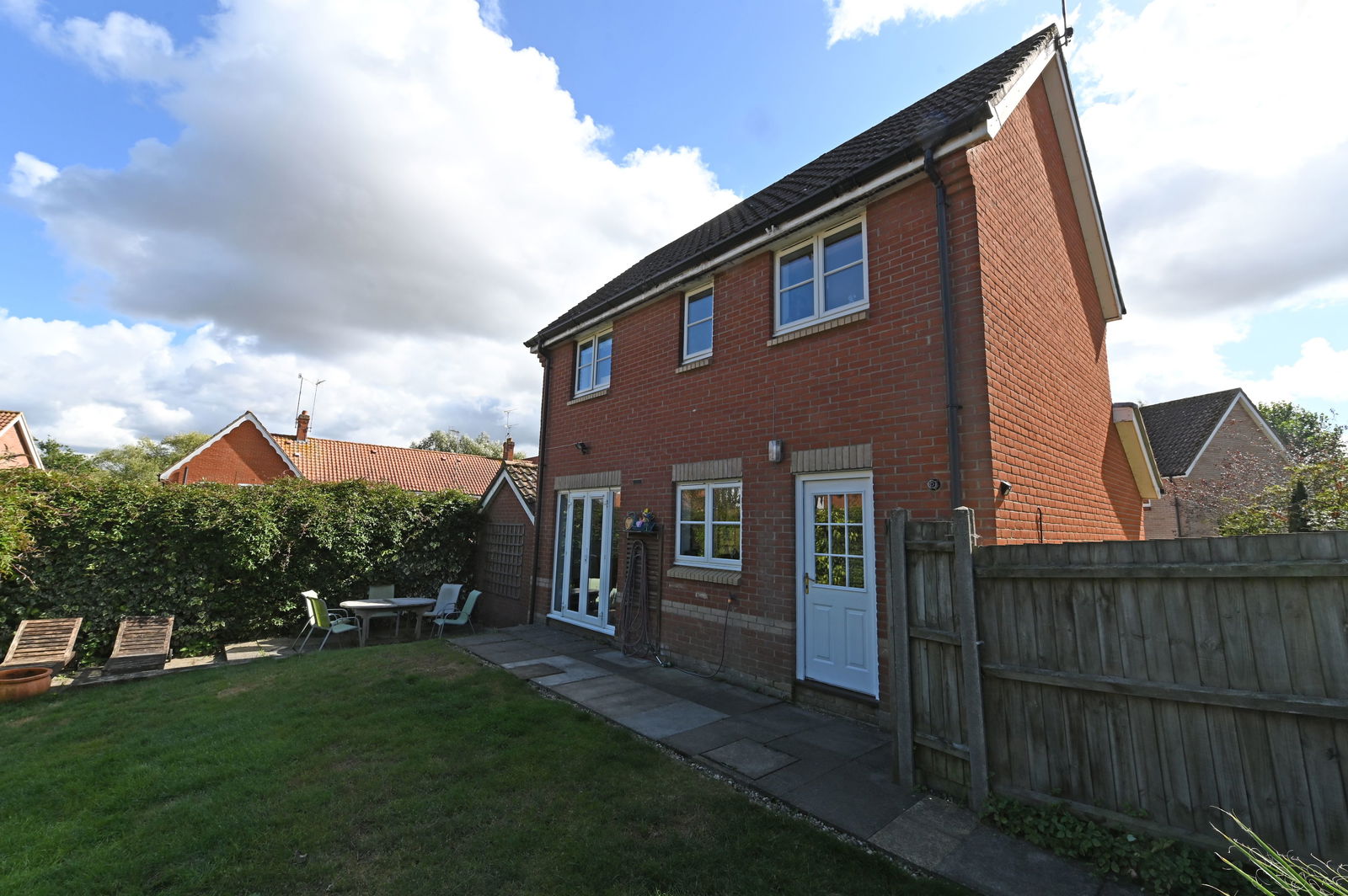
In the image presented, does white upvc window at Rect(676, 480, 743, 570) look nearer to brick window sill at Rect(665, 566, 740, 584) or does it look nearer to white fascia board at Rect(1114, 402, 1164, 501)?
brick window sill at Rect(665, 566, 740, 584)

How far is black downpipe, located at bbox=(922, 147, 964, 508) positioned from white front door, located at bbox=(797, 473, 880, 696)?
3.11 ft

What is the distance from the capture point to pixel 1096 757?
3.36 meters

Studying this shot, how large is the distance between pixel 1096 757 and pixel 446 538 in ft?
43.6

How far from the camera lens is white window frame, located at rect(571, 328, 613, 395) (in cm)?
1027

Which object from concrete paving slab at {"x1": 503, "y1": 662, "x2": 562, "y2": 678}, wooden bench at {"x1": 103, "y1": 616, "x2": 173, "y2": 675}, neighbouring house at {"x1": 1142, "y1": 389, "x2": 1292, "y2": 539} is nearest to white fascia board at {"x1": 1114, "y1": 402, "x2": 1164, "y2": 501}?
neighbouring house at {"x1": 1142, "y1": 389, "x2": 1292, "y2": 539}

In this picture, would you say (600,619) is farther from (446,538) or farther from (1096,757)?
(1096,757)

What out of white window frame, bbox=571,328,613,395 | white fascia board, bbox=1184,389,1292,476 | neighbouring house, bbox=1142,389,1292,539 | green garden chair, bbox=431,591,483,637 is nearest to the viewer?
white window frame, bbox=571,328,613,395

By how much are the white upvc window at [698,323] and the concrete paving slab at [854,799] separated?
5.52 metres

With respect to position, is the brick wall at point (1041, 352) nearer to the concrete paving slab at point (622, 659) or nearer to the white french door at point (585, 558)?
the concrete paving slab at point (622, 659)

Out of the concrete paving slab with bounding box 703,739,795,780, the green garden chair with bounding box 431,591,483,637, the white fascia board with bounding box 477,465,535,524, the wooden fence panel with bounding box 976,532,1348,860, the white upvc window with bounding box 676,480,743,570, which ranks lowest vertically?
the concrete paving slab with bounding box 703,739,795,780

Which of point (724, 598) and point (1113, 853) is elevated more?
point (724, 598)

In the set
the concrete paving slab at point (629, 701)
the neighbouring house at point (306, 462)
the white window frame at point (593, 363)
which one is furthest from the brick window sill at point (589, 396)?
the neighbouring house at point (306, 462)

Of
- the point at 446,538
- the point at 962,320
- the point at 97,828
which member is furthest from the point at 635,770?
the point at 446,538

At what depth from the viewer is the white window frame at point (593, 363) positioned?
10.3 m
